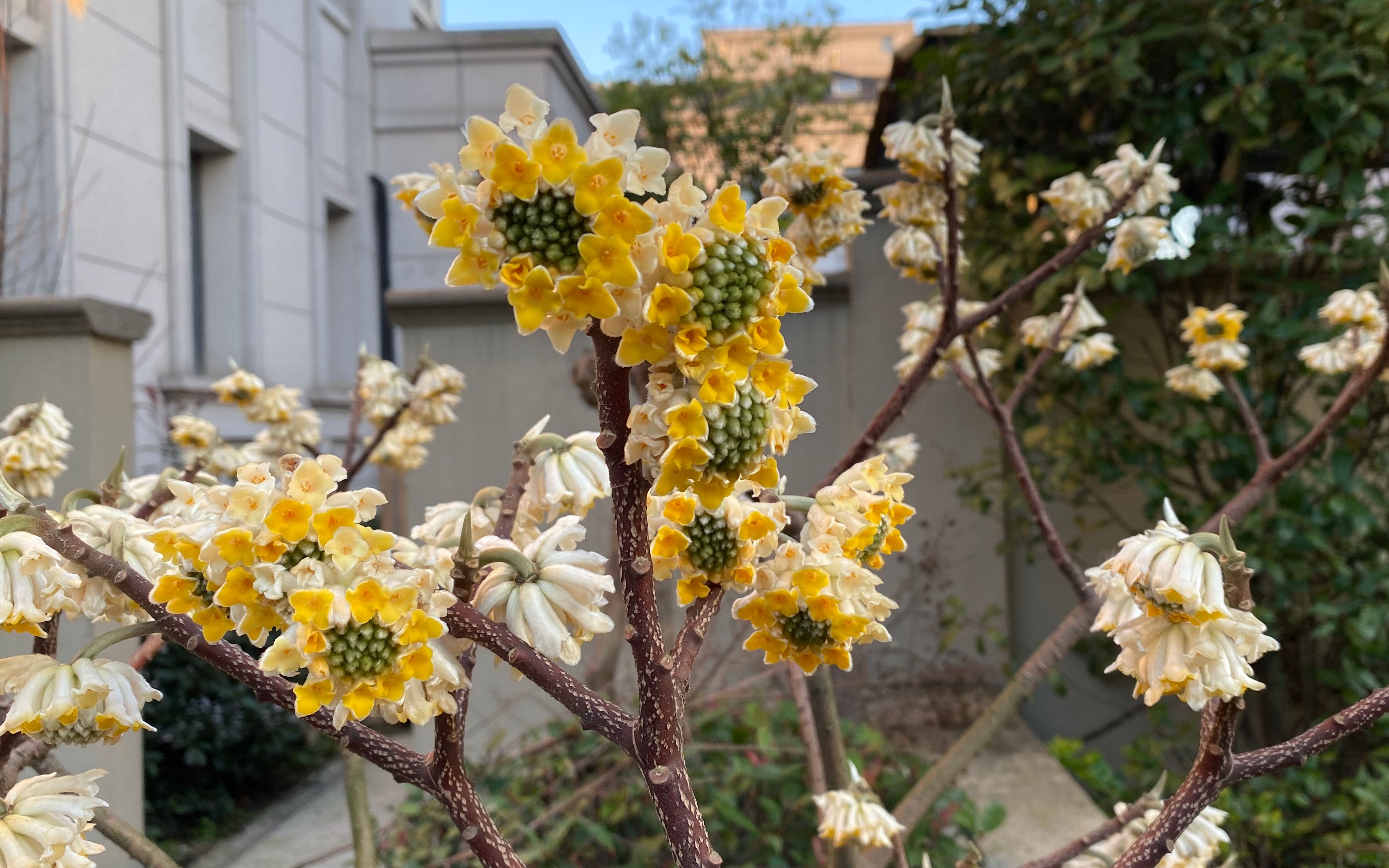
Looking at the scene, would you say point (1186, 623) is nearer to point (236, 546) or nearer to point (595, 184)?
point (595, 184)

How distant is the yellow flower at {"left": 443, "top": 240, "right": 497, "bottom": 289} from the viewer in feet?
1.63

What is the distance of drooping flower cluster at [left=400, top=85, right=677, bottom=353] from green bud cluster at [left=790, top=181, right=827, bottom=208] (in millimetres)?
909

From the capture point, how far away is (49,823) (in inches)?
26.9

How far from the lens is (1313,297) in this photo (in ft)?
9.46

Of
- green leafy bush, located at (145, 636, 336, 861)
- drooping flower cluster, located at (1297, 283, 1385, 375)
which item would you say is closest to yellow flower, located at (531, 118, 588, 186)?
drooping flower cluster, located at (1297, 283, 1385, 375)

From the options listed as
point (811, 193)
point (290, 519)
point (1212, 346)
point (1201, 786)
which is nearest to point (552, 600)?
point (290, 519)

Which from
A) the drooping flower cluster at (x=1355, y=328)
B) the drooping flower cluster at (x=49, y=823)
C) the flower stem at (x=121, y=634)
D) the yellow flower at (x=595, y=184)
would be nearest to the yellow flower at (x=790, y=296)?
the yellow flower at (x=595, y=184)

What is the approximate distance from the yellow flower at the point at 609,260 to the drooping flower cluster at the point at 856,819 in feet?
3.55

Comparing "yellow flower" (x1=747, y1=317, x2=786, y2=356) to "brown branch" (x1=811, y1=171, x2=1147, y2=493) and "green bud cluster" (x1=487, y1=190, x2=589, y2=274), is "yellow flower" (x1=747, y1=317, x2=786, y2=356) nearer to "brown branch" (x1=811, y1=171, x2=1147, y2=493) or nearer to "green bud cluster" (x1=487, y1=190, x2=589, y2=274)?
"green bud cluster" (x1=487, y1=190, x2=589, y2=274)

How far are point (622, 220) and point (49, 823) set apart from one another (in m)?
0.63

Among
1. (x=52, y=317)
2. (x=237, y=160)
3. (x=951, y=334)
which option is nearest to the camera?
(x=951, y=334)

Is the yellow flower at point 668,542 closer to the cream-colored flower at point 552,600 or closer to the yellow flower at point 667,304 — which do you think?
the cream-colored flower at point 552,600

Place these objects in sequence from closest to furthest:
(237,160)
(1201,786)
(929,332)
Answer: (1201,786)
(929,332)
(237,160)

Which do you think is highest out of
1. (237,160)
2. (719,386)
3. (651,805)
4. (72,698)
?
(237,160)
